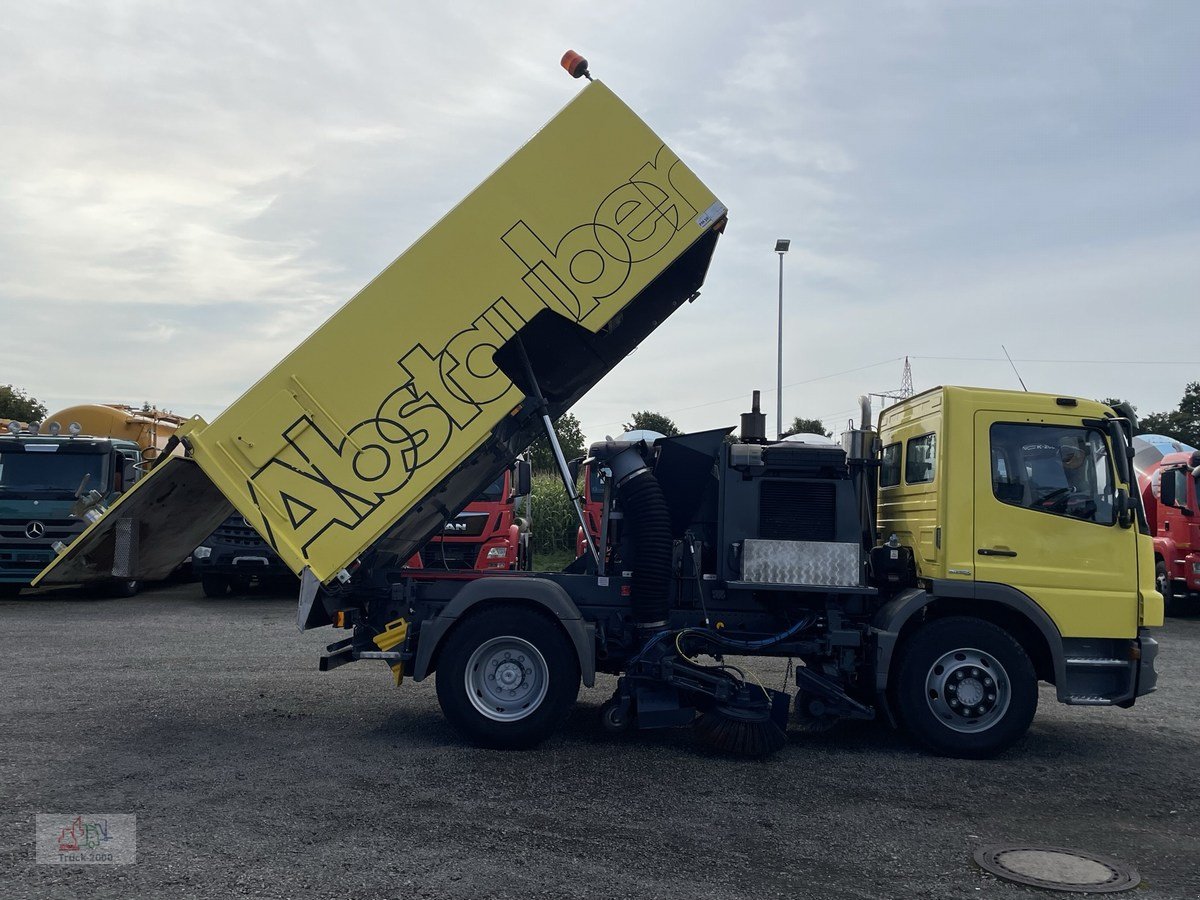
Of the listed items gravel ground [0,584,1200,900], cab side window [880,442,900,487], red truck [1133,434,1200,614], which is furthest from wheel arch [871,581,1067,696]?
red truck [1133,434,1200,614]

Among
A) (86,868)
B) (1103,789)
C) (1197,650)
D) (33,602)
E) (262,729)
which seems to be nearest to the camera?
(86,868)

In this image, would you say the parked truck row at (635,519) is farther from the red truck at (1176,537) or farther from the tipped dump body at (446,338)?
the red truck at (1176,537)

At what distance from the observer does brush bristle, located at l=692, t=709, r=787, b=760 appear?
7195 mm

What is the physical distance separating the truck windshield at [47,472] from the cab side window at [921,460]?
45.4 feet

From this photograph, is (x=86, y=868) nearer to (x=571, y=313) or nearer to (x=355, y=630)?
(x=355, y=630)

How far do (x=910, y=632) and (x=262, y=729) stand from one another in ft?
16.5

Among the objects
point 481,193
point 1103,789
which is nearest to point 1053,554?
point 1103,789

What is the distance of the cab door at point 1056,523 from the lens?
734 cm

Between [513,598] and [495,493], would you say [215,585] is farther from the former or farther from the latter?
[513,598]

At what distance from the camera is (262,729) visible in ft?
25.3

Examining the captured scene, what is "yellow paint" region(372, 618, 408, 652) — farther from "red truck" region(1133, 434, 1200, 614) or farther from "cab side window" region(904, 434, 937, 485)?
"red truck" region(1133, 434, 1200, 614)

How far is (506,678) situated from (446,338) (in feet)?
8.30

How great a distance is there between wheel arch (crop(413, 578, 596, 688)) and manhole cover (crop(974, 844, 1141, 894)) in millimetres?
2911

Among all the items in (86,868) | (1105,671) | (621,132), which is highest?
(621,132)
